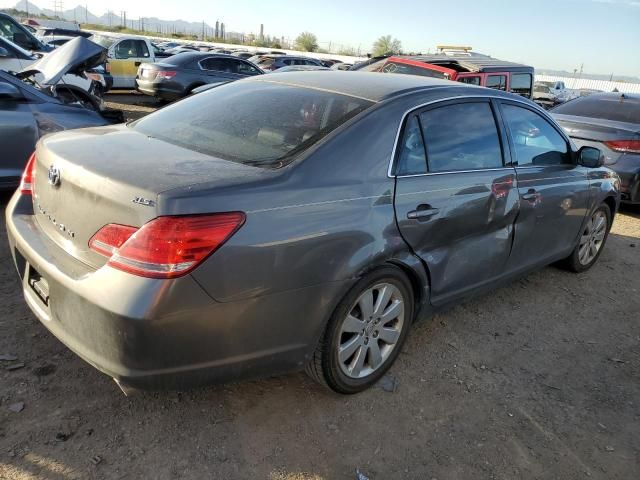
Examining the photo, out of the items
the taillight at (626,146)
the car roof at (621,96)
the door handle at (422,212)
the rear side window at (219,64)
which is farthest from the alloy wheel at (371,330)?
the rear side window at (219,64)

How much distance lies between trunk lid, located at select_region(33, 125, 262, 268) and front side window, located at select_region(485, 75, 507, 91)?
27.5 ft

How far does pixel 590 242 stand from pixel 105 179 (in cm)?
430

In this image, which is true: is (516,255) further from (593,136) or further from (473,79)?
(473,79)

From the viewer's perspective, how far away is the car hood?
18.9ft

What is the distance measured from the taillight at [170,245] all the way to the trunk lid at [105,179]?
0.05 metres

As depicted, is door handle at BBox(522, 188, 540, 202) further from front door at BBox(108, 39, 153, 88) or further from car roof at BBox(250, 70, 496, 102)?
front door at BBox(108, 39, 153, 88)

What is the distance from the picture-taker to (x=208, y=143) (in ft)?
8.87

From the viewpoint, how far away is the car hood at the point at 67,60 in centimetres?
576

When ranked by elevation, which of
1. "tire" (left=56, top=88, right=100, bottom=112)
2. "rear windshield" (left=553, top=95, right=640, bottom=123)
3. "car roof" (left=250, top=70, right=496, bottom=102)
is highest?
"car roof" (left=250, top=70, right=496, bottom=102)

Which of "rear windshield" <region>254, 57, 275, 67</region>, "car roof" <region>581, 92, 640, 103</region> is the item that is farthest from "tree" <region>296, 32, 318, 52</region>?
"car roof" <region>581, 92, 640, 103</region>

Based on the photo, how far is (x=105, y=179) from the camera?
7.11 feet

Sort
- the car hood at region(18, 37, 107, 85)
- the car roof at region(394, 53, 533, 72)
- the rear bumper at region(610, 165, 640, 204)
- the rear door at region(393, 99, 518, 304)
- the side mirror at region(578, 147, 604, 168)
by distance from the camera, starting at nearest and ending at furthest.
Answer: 1. the rear door at region(393, 99, 518, 304)
2. the side mirror at region(578, 147, 604, 168)
3. the car hood at region(18, 37, 107, 85)
4. the rear bumper at region(610, 165, 640, 204)
5. the car roof at region(394, 53, 533, 72)

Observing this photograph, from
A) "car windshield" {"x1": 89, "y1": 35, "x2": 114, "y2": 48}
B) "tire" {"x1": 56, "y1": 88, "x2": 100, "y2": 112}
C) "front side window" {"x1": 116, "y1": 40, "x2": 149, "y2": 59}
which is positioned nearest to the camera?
"tire" {"x1": 56, "y1": 88, "x2": 100, "y2": 112}

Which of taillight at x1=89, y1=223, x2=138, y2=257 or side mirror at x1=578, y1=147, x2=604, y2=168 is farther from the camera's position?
side mirror at x1=578, y1=147, x2=604, y2=168
